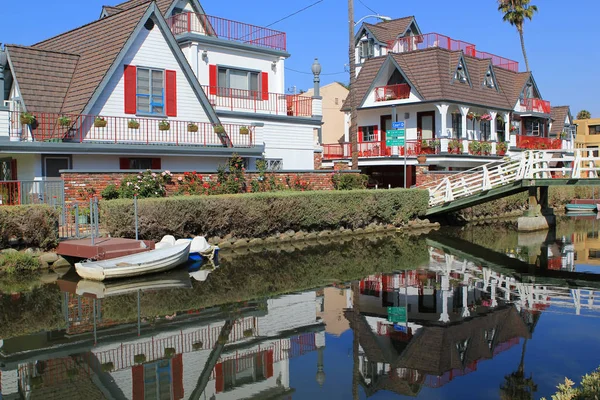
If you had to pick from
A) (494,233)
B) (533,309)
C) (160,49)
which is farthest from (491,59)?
(533,309)

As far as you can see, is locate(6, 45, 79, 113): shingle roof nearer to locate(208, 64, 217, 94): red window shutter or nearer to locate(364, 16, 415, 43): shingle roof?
locate(208, 64, 217, 94): red window shutter

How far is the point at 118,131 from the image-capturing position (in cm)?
2573

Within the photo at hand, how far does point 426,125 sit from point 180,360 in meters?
35.4

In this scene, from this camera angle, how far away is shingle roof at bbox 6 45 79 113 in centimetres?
2566

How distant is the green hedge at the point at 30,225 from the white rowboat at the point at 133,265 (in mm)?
2265

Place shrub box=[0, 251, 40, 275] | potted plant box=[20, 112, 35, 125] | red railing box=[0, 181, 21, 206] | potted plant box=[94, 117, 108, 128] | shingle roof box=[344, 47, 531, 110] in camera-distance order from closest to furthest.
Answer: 1. shrub box=[0, 251, 40, 275]
2. red railing box=[0, 181, 21, 206]
3. potted plant box=[20, 112, 35, 125]
4. potted plant box=[94, 117, 108, 128]
5. shingle roof box=[344, 47, 531, 110]

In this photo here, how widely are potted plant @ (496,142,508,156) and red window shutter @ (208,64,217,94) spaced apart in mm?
22133

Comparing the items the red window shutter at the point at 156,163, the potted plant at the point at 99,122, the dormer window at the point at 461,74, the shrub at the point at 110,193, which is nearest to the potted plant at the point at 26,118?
the potted plant at the point at 99,122

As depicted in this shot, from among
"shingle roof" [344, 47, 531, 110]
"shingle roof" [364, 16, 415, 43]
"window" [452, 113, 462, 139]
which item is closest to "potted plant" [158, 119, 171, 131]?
"shingle roof" [344, 47, 531, 110]

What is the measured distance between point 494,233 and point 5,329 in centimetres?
2330

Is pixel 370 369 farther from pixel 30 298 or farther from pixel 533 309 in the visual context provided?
pixel 30 298

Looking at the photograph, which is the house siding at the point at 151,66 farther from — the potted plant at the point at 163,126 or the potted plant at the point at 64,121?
the potted plant at the point at 64,121

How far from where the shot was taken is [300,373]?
958cm

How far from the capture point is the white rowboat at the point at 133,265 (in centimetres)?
1658
